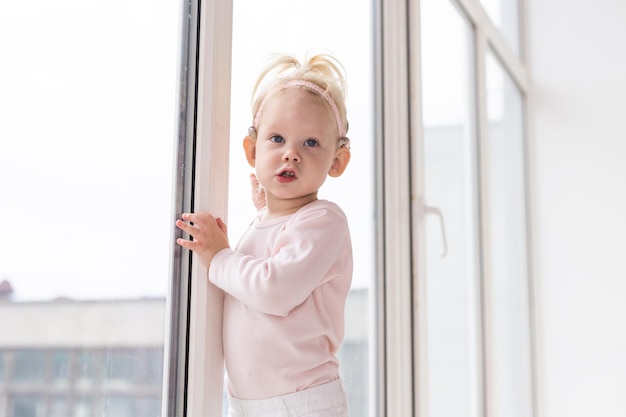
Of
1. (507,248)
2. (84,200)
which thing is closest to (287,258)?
(84,200)

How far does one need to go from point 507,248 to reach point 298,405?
1.87 meters

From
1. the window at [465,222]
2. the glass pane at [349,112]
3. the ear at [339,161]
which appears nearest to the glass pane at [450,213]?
the window at [465,222]

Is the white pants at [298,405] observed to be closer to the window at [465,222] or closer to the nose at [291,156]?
the nose at [291,156]

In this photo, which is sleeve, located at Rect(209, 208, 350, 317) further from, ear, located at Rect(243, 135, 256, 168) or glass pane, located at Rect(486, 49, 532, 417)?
glass pane, located at Rect(486, 49, 532, 417)

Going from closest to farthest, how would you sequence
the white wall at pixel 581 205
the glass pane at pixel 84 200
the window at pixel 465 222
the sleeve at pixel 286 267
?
the glass pane at pixel 84 200
the sleeve at pixel 286 267
the window at pixel 465 222
the white wall at pixel 581 205

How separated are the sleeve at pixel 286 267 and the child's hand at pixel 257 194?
12 cm

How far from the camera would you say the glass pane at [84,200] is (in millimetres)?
643

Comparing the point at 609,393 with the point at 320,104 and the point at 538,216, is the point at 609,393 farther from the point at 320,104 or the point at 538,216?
the point at 320,104

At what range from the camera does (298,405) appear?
85 cm

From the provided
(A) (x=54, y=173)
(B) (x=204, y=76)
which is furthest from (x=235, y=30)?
(A) (x=54, y=173)

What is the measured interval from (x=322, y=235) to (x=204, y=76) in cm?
25

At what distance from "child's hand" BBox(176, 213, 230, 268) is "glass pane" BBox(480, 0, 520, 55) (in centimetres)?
202

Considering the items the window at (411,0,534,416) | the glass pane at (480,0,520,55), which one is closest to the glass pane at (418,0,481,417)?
the window at (411,0,534,416)

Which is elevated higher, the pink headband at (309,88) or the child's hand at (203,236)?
the pink headband at (309,88)
